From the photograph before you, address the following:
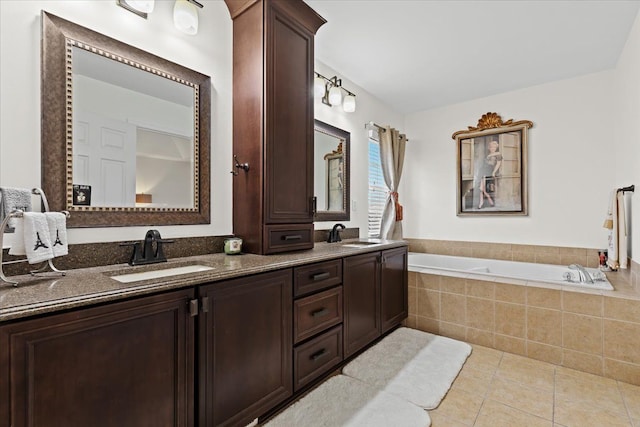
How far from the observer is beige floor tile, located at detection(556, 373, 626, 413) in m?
1.81

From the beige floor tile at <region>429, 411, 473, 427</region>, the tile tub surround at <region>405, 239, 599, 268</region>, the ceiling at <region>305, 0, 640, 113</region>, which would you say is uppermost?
the ceiling at <region>305, 0, 640, 113</region>

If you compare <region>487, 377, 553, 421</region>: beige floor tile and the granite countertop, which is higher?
the granite countertop

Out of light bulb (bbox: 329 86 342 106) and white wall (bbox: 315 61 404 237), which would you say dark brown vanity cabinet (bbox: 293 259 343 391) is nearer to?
white wall (bbox: 315 61 404 237)

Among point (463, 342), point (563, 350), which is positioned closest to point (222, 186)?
point (463, 342)

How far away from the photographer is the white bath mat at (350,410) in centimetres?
159

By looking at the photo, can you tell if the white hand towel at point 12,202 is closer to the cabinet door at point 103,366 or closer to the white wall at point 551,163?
the cabinet door at point 103,366

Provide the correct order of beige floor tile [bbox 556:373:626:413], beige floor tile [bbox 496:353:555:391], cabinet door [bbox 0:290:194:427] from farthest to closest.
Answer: beige floor tile [bbox 496:353:555:391] < beige floor tile [bbox 556:373:626:413] < cabinet door [bbox 0:290:194:427]

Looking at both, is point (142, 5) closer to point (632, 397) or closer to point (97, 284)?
point (97, 284)

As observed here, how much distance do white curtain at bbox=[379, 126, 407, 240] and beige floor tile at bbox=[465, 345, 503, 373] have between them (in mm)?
1519

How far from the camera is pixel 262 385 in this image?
151 cm

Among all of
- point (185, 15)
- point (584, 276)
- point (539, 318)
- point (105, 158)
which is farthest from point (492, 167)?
point (105, 158)

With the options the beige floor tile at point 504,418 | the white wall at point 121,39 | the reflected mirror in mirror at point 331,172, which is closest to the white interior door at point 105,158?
the white wall at point 121,39

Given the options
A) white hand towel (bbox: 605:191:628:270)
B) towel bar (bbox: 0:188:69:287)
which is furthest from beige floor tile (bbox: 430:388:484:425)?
towel bar (bbox: 0:188:69:287)

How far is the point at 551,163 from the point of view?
3328mm
